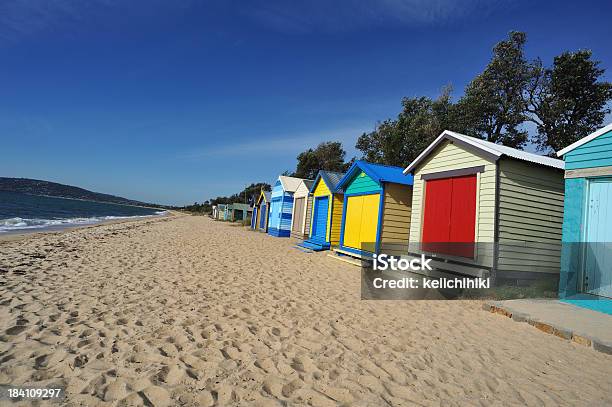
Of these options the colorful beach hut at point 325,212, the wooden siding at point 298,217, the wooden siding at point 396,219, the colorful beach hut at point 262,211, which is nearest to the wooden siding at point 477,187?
the wooden siding at point 396,219

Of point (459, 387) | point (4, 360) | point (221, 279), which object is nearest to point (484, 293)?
point (459, 387)

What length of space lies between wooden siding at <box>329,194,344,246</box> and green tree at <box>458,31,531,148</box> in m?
14.5

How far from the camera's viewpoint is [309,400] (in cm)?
308

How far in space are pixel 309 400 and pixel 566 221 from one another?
23.4 ft

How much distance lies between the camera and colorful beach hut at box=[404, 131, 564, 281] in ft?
25.4

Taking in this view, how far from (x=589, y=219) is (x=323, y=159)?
135 feet

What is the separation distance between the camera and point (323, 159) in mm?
47031

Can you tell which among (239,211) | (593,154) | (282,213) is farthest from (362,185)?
(239,211)

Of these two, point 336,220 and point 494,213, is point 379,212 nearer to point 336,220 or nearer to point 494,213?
point 494,213

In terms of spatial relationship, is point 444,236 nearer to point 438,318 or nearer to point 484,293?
point 484,293

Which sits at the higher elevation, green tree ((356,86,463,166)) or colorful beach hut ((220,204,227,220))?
green tree ((356,86,463,166))

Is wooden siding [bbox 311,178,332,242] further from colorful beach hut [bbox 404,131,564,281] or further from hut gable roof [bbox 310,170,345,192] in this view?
colorful beach hut [bbox 404,131,564,281]

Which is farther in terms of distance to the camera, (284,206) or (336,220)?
(284,206)

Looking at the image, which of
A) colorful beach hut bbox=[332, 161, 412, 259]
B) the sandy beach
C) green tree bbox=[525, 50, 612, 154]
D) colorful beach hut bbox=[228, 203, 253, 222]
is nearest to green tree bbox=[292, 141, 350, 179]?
colorful beach hut bbox=[228, 203, 253, 222]
